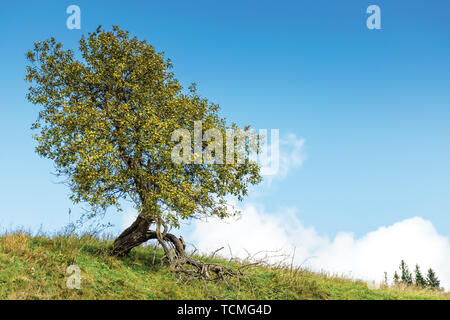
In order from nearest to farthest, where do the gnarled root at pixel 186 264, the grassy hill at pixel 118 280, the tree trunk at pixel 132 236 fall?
1. the grassy hill at pixel 118 280
2. the gnarled root at pixel 186 264
3. the tree trunk at pixel 132 236

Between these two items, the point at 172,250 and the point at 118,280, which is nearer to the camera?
the point at 118,280

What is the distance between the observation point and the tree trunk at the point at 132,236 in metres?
21.9

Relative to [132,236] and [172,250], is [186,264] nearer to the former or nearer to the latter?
[172,250]

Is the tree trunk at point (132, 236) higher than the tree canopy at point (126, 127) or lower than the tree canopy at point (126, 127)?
lower

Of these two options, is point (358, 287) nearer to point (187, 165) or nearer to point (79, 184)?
point (187, 165)

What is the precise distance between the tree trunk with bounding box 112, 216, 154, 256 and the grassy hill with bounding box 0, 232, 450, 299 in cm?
56

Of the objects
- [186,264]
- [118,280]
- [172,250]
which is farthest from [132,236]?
[118,280]

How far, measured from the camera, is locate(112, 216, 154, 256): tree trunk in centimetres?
2194

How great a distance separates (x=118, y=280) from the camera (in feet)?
58.6

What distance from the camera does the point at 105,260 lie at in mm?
20469

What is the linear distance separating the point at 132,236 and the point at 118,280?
175 inches

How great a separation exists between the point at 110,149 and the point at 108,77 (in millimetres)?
4907

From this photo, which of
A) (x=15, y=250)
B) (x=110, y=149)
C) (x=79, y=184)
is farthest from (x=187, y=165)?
(x=15, y=250)

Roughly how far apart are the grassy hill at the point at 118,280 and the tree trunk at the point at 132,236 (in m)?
0.56
